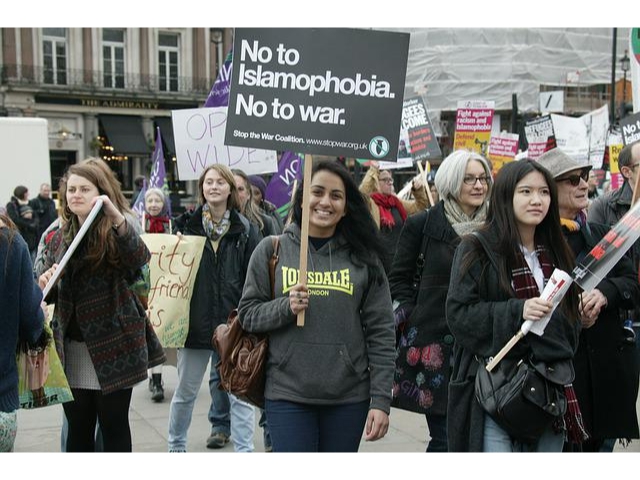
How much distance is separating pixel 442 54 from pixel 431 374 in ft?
84.3

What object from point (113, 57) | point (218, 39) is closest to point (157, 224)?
point (113, 57)

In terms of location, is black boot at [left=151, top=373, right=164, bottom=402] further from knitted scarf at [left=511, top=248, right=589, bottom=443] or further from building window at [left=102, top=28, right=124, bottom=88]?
building window at [left=102, top=28, right=124, bottom=88]

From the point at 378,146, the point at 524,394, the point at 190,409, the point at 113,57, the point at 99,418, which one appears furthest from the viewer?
the point at 113,57

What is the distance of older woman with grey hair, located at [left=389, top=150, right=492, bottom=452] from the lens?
4.47m

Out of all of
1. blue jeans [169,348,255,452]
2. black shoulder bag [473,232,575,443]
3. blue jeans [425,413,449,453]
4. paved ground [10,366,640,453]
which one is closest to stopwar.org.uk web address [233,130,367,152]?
black shoulder bag [473,232,575,443]

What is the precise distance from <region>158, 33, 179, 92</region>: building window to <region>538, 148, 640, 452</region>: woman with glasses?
39005 millimetres

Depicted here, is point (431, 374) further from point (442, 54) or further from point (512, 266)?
point (442, 54)

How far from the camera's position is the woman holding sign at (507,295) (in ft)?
11.3

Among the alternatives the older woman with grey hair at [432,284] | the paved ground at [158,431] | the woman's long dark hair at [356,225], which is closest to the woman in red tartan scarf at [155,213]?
the paved ground at [158,431]

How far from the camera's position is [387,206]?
7.90 meters

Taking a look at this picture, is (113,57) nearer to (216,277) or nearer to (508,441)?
(216,277)

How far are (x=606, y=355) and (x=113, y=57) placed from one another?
39078 millimetres

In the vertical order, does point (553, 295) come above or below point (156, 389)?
above

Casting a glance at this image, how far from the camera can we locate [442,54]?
28969 mm
